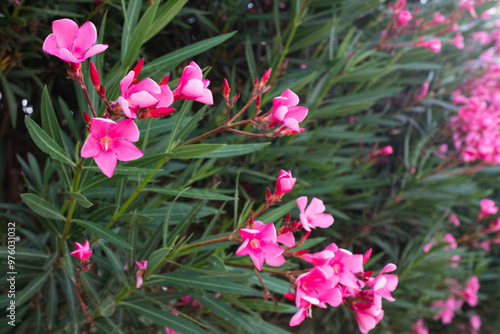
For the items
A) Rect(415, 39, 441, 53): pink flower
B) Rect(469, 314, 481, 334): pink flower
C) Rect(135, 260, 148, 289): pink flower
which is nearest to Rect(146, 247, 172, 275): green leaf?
Rect(135, 260, 148, 289): pink flower

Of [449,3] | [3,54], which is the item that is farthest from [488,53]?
[3,54]

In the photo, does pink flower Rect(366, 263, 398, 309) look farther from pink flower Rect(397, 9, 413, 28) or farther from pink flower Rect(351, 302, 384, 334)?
pink flower Rect(397, 9, 413, 28)

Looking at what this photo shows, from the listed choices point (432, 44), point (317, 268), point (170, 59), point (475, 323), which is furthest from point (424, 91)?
point (317, 268)

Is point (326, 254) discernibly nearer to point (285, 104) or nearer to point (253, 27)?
point (285, 104)

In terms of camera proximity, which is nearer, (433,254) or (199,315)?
(199,315)

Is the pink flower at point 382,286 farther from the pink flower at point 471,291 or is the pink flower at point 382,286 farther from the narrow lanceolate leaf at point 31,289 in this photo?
the pink flower at point 471,291

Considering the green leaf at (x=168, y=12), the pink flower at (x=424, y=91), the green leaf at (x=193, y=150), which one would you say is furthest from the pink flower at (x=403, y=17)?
the green leaf at (x=193, y=150)
